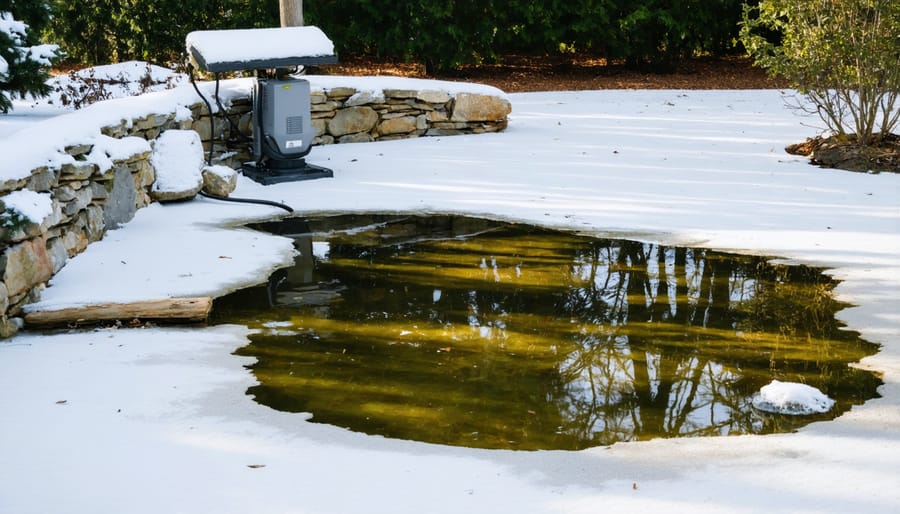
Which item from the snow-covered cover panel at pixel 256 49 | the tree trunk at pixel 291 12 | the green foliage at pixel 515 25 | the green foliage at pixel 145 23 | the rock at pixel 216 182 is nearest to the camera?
the rock at pixel 216 182

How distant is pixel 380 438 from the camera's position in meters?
4.23

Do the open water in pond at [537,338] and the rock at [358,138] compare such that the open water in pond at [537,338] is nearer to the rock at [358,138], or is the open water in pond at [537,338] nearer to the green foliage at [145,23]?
the rock at [358,138]

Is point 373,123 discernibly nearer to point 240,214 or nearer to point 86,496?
point 240,214

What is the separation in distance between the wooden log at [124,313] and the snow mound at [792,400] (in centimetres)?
296

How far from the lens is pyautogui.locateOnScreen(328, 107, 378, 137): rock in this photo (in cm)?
1147

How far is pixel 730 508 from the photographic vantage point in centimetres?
359

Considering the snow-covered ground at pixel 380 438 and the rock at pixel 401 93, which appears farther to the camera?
the rock at pixel 401 93

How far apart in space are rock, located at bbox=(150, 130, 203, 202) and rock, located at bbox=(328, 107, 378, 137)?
8.98ft

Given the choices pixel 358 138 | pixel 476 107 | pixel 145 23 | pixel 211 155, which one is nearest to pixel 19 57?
pixel 211 155

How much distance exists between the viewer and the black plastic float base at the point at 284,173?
9.70m

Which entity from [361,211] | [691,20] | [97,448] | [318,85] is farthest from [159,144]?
[691,20]

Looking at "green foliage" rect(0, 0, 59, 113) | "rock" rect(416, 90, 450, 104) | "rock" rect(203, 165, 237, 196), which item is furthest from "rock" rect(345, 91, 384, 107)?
"green foliage" rect(0, 0, 59, 113)

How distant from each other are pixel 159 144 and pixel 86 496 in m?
5.45

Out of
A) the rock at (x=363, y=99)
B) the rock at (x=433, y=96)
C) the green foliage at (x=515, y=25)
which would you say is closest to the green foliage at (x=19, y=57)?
the rock at (x=363, y=99)
